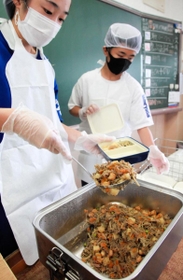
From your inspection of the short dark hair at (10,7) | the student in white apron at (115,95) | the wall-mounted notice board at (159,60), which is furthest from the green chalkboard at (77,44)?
the wall-mounted notice board at (159,60)

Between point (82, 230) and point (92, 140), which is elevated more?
point (92, 140)

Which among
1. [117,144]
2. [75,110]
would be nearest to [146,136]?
[117,144]

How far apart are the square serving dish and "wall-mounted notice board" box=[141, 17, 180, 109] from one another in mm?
1523

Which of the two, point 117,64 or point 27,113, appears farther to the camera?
point 117,64

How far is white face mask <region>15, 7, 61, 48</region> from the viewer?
0.82 metres

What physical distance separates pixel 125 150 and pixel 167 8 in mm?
2396

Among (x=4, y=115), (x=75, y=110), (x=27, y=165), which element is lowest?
(x=27, y=165)

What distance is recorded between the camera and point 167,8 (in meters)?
2.45

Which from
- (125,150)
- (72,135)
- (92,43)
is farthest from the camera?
(92,43)

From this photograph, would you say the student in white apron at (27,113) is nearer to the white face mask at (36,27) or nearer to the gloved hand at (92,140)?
the white face mask at (36,27)

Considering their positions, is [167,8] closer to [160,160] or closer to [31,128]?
[160,160]

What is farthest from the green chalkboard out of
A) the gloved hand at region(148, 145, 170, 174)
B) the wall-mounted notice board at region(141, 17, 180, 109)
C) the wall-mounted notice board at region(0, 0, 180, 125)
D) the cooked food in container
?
the cooked food in container

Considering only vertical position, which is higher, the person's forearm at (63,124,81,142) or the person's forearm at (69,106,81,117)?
the person's forearm at (69,106,81,117)

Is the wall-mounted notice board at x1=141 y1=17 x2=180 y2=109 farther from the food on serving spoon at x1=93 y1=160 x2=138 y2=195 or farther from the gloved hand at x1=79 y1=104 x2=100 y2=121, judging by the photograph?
the food on serving spoon at x1=93 y1=160 x2=138 y2=195
